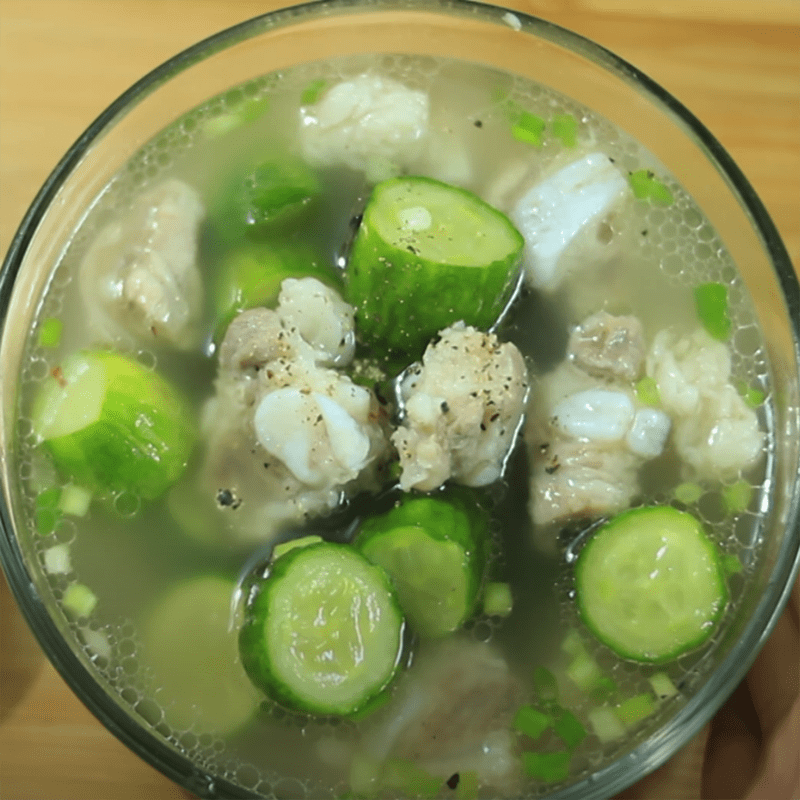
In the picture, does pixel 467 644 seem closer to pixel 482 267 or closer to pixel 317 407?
pixel 317 407

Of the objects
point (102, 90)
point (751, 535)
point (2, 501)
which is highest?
point (102, 90)

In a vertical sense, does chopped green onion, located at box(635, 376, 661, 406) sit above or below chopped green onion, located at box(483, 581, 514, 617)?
above

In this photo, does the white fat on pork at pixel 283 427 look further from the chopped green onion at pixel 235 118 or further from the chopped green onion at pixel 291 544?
Answer: the chopped green onion at pixel 235 118

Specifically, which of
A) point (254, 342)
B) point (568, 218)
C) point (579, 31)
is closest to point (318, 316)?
point (254, 342)

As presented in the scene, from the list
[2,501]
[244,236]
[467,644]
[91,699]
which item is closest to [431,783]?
[467,644]

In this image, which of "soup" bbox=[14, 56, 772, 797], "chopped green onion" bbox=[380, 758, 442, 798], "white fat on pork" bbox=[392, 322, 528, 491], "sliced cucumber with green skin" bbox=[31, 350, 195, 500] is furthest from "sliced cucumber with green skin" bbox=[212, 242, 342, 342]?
"chopped green onion" bbox=[380, 758, 442, 798]

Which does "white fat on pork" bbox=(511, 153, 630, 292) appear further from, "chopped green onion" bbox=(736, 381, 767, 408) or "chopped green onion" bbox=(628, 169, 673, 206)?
"chopped green onion" bbox=(736, 381, 767, 408)
